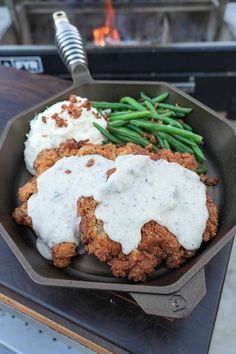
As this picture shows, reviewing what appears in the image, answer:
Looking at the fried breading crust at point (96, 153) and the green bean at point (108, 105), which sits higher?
the green bean at point (108, 105)

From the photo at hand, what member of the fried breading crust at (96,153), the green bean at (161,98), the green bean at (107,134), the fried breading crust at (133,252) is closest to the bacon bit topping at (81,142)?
the fried breading crust at (96,153)

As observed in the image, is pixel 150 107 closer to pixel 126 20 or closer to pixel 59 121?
pixel 59 121

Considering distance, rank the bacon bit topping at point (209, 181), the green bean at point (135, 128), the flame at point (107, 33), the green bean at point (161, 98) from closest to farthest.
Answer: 1. the bacon bit topping at point (209, 181)
2. the green bean at point (135, 128)
3. the green bean at point (161, 98)
4. the flame at point (107, 33)

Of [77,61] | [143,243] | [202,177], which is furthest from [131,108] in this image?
[143,243]

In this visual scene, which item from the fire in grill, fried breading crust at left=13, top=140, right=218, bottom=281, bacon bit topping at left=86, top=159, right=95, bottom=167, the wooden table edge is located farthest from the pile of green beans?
the fire in grill

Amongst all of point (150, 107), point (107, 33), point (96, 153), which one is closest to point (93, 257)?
point (96, 153)

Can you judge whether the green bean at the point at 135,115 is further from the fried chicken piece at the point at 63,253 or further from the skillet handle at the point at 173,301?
the skillet handle at the point at 173,301

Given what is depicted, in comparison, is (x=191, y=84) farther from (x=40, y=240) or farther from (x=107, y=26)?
(x=40, y=240)
